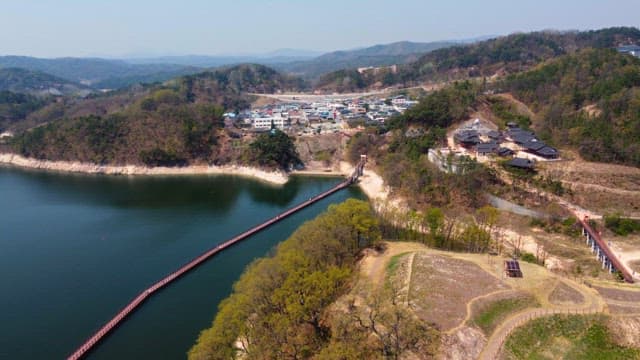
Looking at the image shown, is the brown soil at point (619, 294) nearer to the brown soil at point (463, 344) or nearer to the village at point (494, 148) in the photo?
the brown soil at point (463, 344)

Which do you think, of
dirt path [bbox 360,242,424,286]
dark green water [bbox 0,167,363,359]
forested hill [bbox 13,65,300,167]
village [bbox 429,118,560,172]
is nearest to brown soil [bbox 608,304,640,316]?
dirt path [bbox 360,242,424,286]

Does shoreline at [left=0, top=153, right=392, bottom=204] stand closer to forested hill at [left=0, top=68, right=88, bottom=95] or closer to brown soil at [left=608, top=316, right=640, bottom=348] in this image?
brown soil at [left=608, top=316, right=640, bottom=348]

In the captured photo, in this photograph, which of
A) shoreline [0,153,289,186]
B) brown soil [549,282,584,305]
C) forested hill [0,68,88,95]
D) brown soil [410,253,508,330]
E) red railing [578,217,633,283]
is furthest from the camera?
forested hill [0,68,88,95]

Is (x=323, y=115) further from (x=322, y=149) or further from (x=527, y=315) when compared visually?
(x=527, y=315)

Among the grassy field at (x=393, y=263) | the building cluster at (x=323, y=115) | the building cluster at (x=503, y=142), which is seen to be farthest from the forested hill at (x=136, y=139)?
the grassy field at (x=393, y=263)

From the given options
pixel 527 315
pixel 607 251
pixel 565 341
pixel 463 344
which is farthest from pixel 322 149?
pixel 565 341
